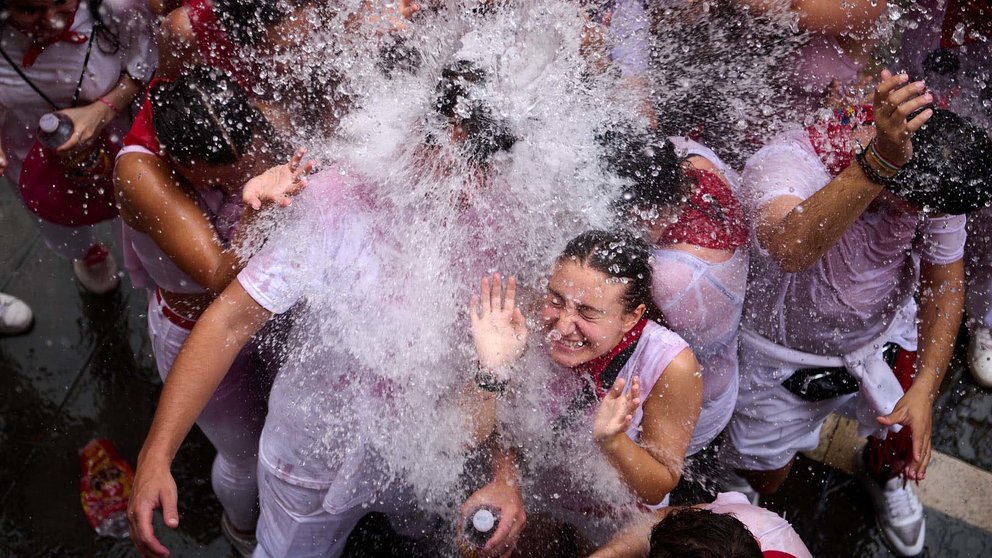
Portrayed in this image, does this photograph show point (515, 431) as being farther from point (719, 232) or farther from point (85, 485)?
point (85, 485)

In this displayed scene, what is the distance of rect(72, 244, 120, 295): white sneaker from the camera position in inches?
154

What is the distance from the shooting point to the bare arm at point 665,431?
7.59ft

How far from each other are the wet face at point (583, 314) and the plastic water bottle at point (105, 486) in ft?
7.05

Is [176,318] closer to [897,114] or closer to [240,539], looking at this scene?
[240,539]

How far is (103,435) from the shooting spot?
3.63m

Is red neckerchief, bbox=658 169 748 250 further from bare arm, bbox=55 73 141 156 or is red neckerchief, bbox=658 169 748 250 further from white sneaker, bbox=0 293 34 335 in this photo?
white sneaker, bbox=0 293 34 335

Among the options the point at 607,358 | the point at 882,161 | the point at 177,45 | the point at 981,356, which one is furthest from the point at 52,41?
the point at 981,356

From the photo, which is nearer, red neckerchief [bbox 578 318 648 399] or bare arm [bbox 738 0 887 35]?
red neckerchief [bbox 578 318 648 399]

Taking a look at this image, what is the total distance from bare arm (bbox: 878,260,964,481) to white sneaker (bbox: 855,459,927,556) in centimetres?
69

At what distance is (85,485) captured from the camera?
346cm

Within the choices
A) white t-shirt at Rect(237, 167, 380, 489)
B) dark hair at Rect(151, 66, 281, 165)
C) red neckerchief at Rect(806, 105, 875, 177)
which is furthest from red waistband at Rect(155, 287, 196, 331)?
red neckerchief at Rect(806, 105, 875, 177)

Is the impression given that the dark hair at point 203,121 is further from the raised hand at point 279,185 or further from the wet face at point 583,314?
the wet face at point 583,314

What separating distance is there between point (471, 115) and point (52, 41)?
173 cm

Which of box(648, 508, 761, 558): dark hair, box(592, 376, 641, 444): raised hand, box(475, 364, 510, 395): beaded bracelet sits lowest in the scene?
box(475, 364, 510, 395): beaded bracelet
